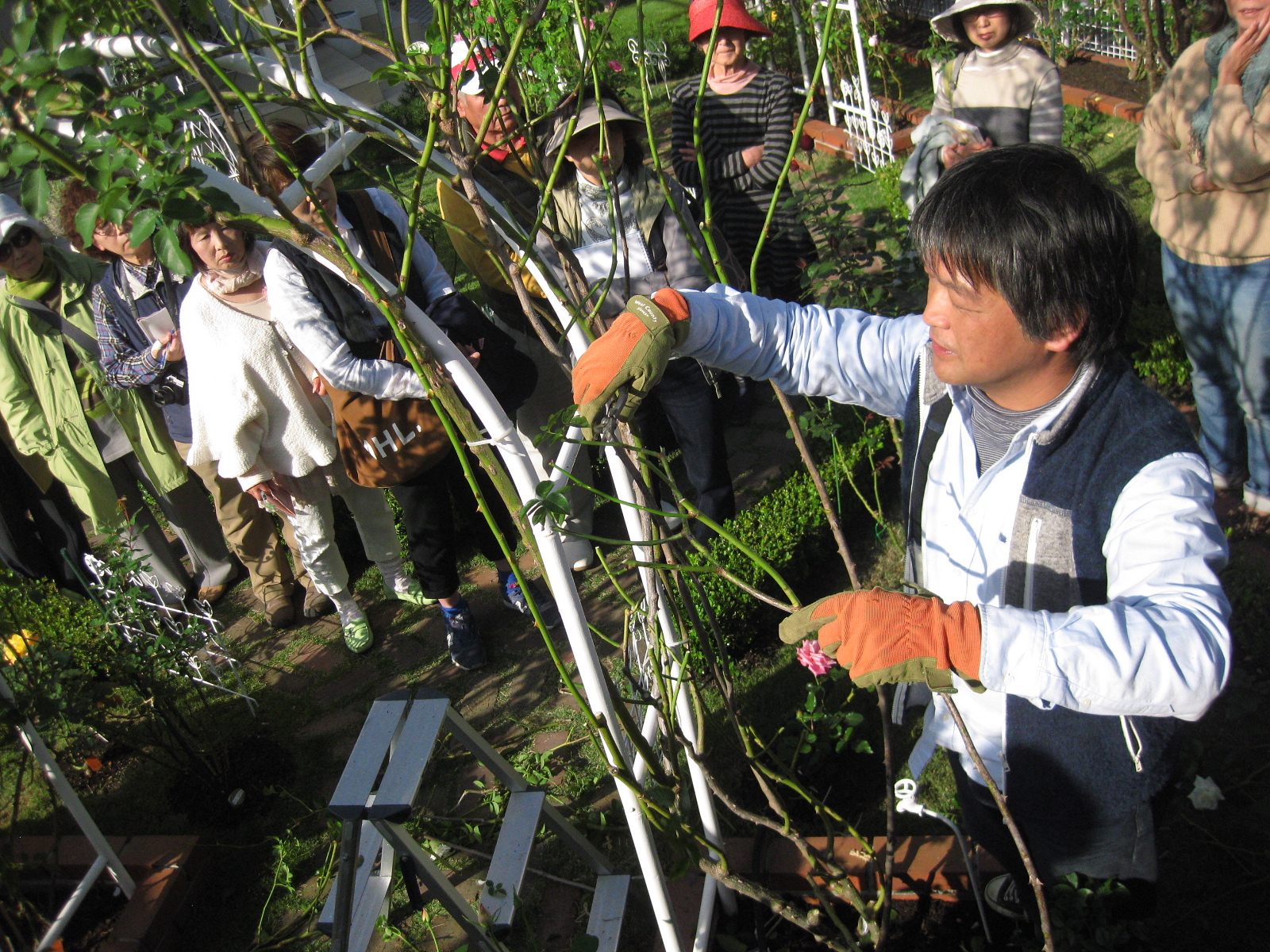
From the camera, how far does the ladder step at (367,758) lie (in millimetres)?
1735

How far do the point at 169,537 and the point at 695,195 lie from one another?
10.7 feet

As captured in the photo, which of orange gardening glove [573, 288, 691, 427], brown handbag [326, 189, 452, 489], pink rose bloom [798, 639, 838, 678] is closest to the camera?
orange gardening glove [573, 288, 691, 427]

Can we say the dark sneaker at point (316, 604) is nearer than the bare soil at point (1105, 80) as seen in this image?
Yes

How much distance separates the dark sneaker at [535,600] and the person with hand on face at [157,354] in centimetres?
98

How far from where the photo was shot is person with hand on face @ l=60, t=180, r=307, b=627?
326cm

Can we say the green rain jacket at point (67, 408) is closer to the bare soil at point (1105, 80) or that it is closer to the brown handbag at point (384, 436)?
the brown handbag at point (384, 436)

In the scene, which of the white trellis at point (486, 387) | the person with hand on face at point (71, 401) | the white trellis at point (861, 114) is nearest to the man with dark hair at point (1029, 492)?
the white trellis at point (486, 387)

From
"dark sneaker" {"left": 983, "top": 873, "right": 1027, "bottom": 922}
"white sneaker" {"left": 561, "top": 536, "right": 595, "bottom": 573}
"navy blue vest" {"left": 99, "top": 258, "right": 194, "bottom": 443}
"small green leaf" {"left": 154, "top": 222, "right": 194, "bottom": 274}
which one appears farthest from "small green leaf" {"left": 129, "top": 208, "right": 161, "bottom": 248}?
"white sneaker" {"left": 561, "top": 536, "right": 595, "bottom": 573}

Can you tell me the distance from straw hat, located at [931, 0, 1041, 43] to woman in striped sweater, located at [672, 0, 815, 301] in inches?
26.6

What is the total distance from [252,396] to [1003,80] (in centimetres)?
308

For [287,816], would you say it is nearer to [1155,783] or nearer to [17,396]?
[17,396]

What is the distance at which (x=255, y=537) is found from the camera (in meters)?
3.97

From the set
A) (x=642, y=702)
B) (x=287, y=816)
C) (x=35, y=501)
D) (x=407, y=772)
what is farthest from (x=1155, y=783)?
(x=35, y=501)

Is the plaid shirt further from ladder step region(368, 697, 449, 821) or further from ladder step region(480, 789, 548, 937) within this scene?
ladder step region(480, 789, 548, 937)
